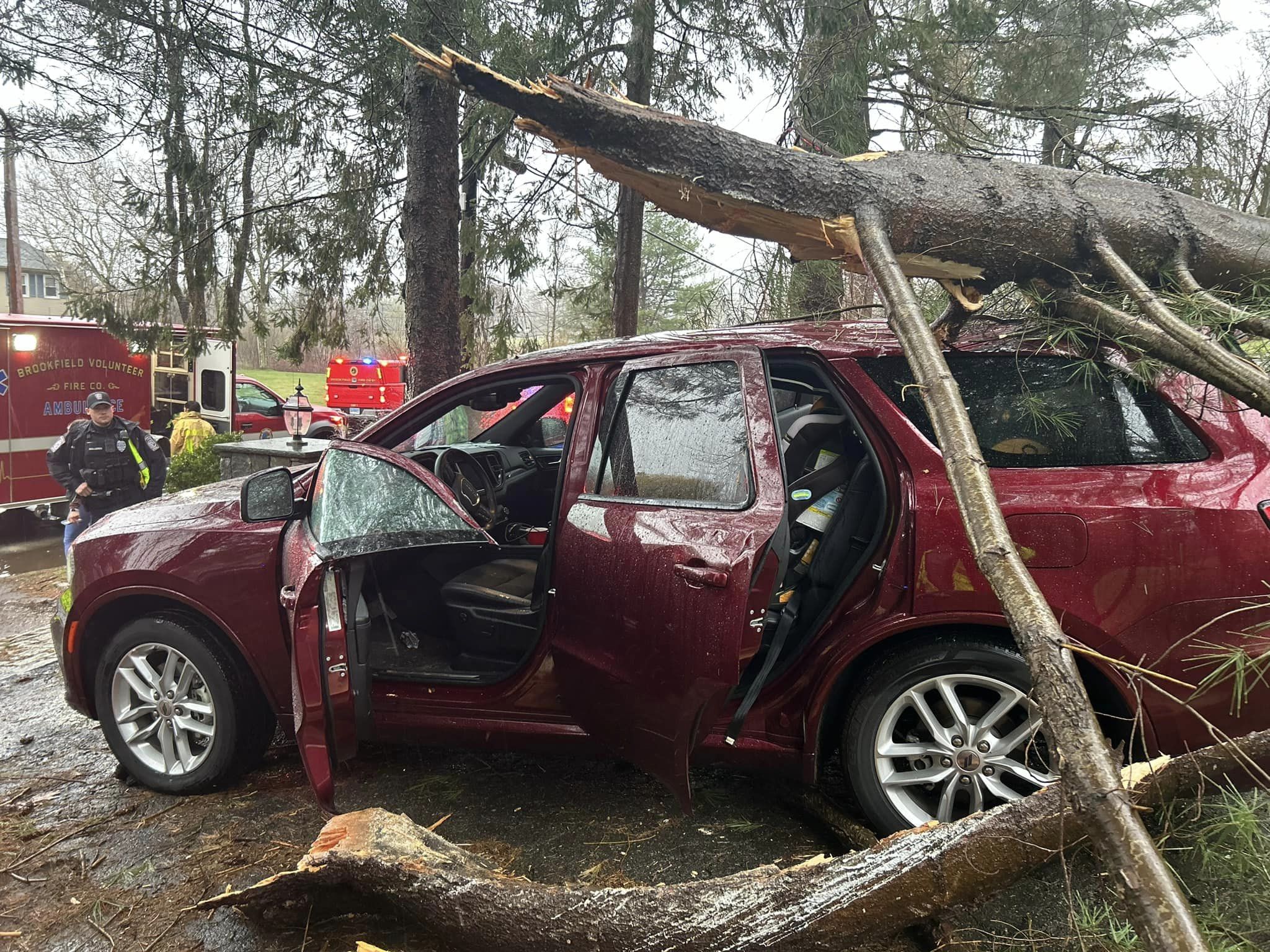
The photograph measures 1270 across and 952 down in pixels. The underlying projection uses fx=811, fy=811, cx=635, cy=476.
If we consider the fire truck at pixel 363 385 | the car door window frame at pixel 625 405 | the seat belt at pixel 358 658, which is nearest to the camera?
the car door window frame at pixel 625 405

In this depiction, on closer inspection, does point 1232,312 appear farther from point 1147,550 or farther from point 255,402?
point 255,402

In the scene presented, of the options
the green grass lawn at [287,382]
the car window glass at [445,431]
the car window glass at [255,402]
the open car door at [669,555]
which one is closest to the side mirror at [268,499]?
the car window glass at [445,431]

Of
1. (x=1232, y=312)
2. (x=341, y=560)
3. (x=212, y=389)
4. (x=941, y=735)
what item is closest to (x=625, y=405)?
(x=341, y=560)

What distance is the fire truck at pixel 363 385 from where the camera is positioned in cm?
2284

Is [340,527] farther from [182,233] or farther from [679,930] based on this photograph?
[182,233]

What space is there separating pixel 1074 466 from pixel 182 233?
7.35 metres

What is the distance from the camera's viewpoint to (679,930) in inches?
73.2

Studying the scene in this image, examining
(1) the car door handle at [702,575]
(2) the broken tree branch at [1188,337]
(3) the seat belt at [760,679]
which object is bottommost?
(3) the seat belt at [760,679]

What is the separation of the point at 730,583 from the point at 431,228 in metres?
5.04

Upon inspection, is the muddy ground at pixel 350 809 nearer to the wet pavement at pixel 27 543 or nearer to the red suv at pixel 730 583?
the red suv at pixel 730 583

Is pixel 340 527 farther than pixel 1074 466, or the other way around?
pixel 340 527

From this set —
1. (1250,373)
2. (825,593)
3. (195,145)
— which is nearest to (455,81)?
(825,593)

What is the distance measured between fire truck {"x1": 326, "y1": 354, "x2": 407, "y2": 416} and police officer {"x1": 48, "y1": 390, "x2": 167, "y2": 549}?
1566cm

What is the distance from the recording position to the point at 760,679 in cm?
254
